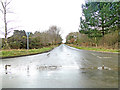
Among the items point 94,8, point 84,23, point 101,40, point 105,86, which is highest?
point 94,8

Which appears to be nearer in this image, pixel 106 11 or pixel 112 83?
pixel 112 83

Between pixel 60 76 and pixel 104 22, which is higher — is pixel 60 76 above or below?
below

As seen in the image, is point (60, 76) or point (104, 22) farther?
point (104, 22)

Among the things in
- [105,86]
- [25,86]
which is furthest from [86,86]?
[25,86]

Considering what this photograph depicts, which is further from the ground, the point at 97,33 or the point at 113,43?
the point at 97,33

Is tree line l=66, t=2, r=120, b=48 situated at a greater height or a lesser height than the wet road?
greater

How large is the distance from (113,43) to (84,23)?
30.6 feet

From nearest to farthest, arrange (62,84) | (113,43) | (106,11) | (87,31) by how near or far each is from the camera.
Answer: (62,84) < (106,11) < (113,43) < (87,31)

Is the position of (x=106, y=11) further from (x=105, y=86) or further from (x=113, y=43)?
(x=105, y=86)

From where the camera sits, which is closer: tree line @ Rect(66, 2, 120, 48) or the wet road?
the wet road

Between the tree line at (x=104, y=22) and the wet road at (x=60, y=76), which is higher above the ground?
the tree line at (x=104, y=22)

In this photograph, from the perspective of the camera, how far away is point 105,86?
415 cm

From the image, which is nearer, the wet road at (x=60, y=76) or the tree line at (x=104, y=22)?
the wet road at (x=60, y=76)

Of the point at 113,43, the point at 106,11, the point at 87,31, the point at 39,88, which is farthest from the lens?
the point at 87,31
